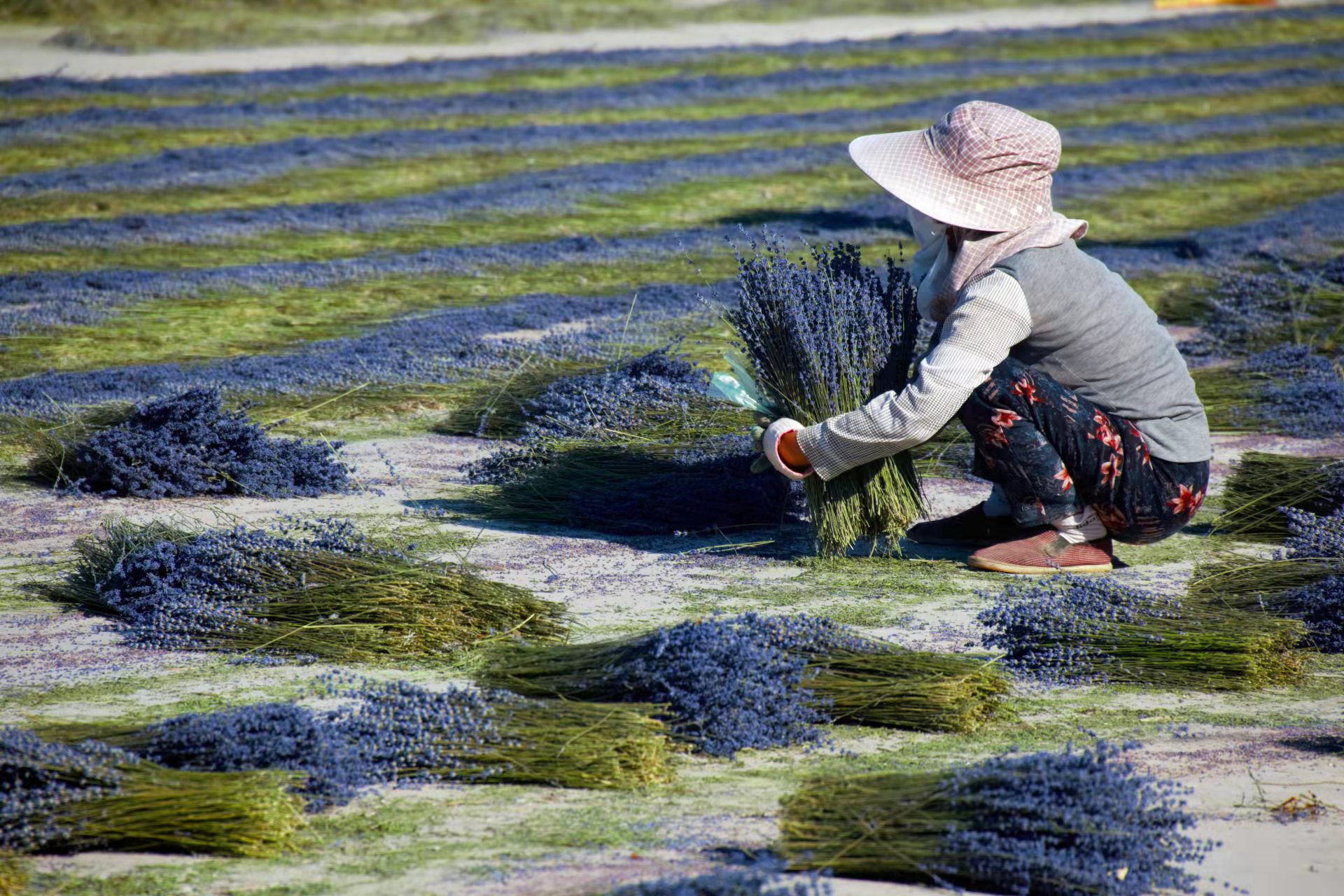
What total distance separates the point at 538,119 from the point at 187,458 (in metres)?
7.81

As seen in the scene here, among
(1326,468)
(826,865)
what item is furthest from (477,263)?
(826,865)

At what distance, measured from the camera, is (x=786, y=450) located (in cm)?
365

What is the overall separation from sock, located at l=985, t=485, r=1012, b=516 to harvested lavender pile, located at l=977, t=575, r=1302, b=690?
0.56 meters

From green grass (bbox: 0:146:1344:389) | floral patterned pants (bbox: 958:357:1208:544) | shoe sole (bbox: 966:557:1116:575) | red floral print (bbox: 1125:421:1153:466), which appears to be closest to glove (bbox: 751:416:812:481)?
floral patterned pants (bbox: 958:357:1208:544)

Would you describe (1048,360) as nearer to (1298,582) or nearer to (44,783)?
(1298,582)

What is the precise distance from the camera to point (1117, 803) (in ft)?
7.45

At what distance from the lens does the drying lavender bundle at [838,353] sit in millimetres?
3654

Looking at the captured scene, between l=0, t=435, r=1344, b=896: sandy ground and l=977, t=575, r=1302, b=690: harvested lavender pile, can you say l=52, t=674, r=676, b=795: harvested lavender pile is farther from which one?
l=977, t=575, r=1302, b=690: harvested lavender pile

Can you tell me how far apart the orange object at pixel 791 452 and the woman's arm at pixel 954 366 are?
0.16m

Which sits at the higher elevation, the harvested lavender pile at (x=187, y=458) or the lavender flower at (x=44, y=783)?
the lavender flower at (x=44, y=783)

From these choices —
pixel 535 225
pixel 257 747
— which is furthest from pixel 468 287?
pixel 257 747

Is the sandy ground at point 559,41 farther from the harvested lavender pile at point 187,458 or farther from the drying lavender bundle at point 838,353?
the drying lavender bundle at point 838,353

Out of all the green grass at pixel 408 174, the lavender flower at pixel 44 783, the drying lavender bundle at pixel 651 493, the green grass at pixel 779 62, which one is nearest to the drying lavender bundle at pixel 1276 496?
the drying lavender bundle at pixel 651 493

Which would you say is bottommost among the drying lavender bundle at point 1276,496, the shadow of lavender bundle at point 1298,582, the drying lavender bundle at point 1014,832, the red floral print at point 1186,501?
A: the drying lavender bundle at point 1276,496
